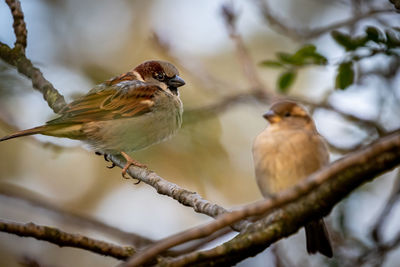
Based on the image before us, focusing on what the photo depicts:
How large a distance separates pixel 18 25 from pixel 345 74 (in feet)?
9.83

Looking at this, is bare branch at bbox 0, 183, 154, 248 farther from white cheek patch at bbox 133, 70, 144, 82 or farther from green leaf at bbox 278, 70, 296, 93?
white cheek patch at bbox 133, 70, 144, 82

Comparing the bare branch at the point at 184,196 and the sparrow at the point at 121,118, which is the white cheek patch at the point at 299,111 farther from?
the sparrow at the point at 121,118

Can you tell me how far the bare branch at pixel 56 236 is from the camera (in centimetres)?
198

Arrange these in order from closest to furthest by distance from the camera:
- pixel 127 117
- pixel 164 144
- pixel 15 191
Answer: pixel 15 191
pixel 127 117
pixel 164 144

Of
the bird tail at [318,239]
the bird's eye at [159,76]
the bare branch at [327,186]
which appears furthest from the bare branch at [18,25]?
the bare branch at [327,186]

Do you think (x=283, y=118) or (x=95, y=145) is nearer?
(x=283, y=118)

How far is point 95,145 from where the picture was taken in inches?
163

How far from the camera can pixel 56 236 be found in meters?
2.00

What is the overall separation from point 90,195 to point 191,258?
629 cm

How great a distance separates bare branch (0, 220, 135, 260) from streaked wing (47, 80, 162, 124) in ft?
6.54

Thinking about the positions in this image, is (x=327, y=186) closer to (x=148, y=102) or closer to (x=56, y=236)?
(x=56, y=236)

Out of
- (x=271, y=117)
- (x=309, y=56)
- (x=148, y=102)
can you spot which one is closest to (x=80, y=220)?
(x=148, y=102)

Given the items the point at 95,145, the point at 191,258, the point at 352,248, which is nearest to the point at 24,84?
the point at 95,145

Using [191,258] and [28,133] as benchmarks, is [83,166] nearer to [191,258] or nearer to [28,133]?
[28,133]
